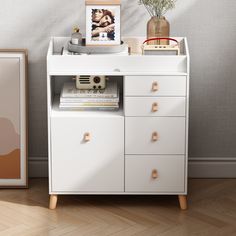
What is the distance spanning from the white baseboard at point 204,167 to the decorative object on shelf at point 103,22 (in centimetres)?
83

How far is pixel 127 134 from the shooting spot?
136 inches

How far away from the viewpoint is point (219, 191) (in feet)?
12.5

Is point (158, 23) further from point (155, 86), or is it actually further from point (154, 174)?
point (154, 174)

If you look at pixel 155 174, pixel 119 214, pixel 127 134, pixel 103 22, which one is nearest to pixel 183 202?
pixel 155 174

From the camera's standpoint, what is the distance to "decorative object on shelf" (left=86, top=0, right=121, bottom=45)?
11.4 ft

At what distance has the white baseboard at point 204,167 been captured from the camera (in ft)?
13.1

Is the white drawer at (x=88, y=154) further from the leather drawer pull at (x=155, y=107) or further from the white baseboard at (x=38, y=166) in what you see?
the white baseboard at (x=38, y=166)

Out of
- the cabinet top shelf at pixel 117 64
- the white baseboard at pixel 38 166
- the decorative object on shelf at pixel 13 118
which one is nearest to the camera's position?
the cabinet top shelf at pixel 117 64

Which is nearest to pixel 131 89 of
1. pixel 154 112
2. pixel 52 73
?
pixel 154 112

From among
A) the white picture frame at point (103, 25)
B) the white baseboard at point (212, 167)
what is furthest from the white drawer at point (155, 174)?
the white picture frame at point (103, 25)

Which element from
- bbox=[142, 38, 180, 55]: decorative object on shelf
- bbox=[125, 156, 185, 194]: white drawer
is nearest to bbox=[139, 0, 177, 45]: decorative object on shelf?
bbox=[142, 38, 180, 55]: decorative object on shelf

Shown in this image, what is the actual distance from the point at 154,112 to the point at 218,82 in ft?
1.94

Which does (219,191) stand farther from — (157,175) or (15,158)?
(15,158)

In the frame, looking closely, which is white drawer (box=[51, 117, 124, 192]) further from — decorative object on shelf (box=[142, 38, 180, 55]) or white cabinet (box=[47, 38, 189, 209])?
decorative object on shelf (box=[142, 38, 180, 55])
